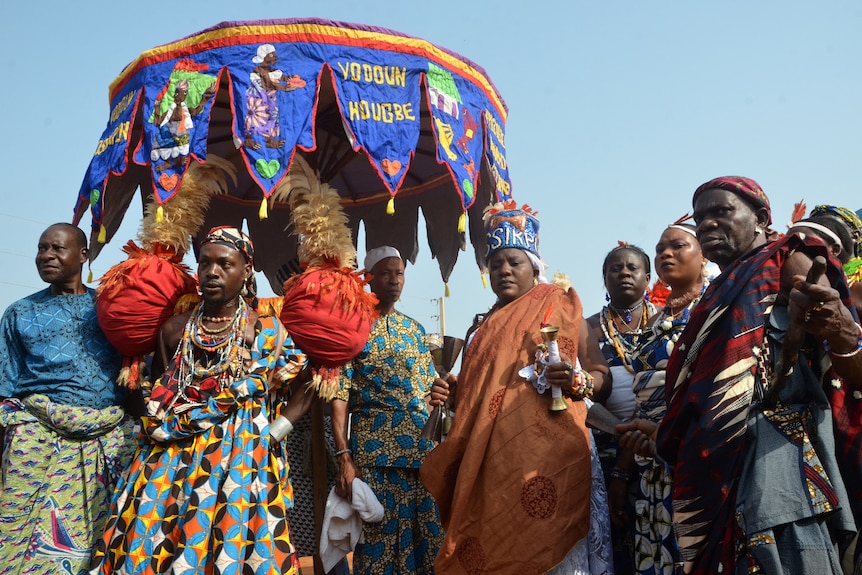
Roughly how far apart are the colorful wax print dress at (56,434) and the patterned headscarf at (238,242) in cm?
100

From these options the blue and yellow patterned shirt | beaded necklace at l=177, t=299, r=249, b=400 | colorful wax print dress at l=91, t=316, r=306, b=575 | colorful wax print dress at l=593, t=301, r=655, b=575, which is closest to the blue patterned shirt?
colorful wax print dress at l=91, t=316, r=306, b=575

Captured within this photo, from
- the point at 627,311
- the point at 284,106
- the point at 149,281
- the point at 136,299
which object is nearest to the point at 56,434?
the point at 136,299

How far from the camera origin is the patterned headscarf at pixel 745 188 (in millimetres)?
3168

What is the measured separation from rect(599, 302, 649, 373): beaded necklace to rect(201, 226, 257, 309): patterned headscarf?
84.3 inches

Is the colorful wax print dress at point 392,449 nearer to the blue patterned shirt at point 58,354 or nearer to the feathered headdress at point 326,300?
the feathered headdress at point 326,300

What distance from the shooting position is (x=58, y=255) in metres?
4.71

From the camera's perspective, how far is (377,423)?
486 centimetres

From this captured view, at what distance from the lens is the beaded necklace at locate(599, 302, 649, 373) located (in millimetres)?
4406

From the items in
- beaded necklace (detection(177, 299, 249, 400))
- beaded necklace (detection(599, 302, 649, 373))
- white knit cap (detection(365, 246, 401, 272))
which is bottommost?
beaded necklace (detection(599, 302, 649, 373))

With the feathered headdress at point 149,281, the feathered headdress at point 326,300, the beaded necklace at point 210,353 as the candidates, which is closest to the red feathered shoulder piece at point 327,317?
the feathered headdress at point 326,300

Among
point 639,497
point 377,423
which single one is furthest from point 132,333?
point 639,497

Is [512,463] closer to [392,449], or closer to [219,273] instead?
[392,449]

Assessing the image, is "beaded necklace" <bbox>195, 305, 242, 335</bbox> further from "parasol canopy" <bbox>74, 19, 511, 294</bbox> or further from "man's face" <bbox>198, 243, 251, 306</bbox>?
"parasol canopy" <bbox>74, 19, 511, 294</bbox>

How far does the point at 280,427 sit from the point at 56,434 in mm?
1384
